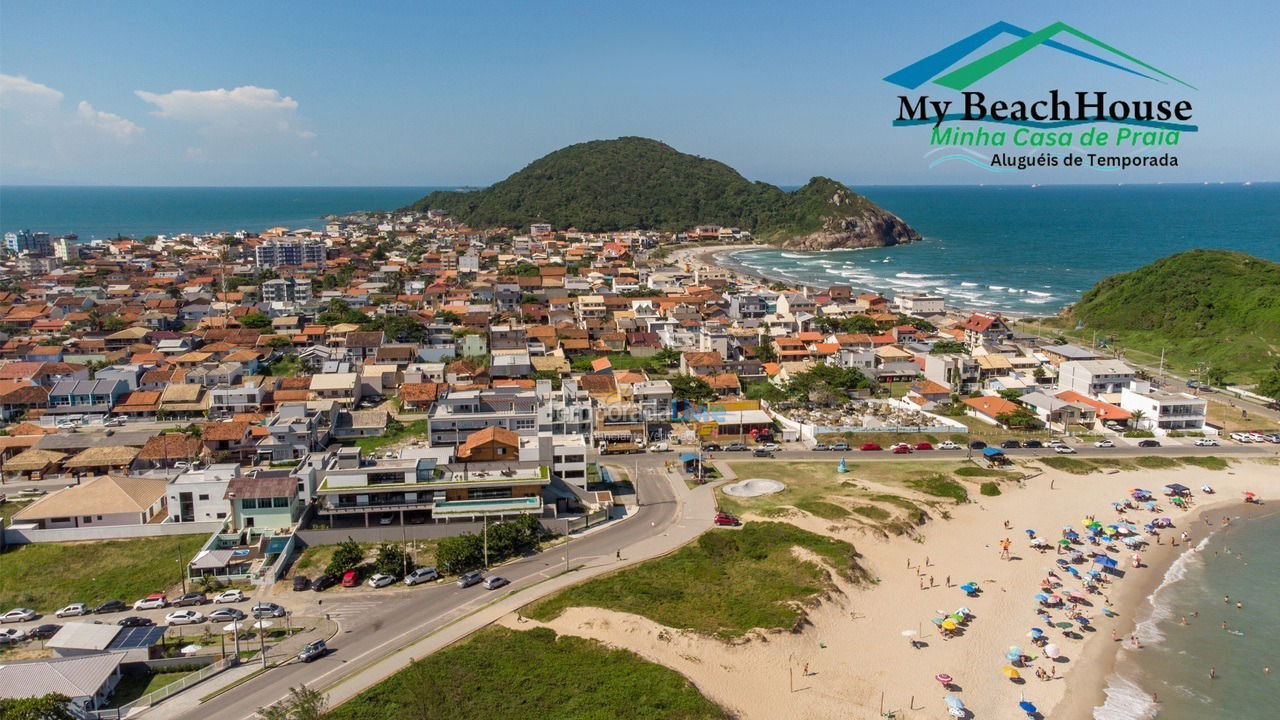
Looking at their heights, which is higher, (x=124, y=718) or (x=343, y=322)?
(x=343, y=322)

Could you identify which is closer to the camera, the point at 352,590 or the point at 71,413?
the point at 352,590

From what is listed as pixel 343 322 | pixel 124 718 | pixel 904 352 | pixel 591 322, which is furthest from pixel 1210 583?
pixel 343 322

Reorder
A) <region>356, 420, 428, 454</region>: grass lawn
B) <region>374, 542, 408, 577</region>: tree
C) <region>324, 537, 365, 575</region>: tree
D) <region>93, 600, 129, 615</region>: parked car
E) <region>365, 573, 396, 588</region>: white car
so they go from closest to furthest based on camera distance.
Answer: <region>93, 600, 129, 615</region>: parked car → <region>365, 573, 396, 588</region>: white car → <region>324, 537, 365, 575</region>: tree → <region>374, 542, 408, 577</region>: tree → <region>356, 420, 428, 454</region>: grass lawn

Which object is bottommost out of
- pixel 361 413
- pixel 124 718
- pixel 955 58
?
pixel 124 718

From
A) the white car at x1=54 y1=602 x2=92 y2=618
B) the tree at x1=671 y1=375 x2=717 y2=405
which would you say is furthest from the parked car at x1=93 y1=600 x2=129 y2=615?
the tree at x1=671 y1=375 x2=717 y2=405

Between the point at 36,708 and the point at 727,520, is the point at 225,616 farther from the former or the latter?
the point at 727,520

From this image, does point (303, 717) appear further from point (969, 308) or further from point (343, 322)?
point (969, 308)

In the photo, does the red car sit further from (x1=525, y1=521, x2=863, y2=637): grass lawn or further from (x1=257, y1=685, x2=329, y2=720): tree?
(x1=257, y1=685, x2=329, y2=720): tree
